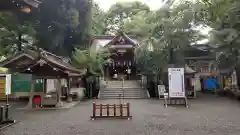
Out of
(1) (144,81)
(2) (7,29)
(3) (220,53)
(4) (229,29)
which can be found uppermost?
(2) (7,29)

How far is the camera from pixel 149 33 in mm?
21484

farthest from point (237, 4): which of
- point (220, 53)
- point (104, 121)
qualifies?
point (104, 121)

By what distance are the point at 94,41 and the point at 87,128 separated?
78.9ft

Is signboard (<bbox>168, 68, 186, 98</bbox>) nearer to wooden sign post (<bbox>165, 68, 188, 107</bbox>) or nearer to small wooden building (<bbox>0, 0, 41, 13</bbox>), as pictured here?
wooden sign post (<bbox>165, 68, 188, 107</bbox>)

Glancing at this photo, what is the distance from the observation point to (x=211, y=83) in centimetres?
2516

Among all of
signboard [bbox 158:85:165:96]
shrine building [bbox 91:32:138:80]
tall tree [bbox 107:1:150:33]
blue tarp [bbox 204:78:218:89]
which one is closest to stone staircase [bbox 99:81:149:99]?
signboard [bbox 158:85:165:96]

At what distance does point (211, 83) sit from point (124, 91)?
9866 millimetres

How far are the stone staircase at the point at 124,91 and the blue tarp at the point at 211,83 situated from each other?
7565mm

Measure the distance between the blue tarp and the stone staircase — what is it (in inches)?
298

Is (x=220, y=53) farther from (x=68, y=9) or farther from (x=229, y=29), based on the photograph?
(x=68, y=9)

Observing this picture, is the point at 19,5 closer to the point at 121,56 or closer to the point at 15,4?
the point at 15,4

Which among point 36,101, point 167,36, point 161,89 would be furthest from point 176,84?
point 36,101

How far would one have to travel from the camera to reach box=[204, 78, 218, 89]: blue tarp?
24722 millimetres

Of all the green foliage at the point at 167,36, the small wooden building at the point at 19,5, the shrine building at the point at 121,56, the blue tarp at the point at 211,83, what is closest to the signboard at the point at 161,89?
the green foliage at the point at 167,36
